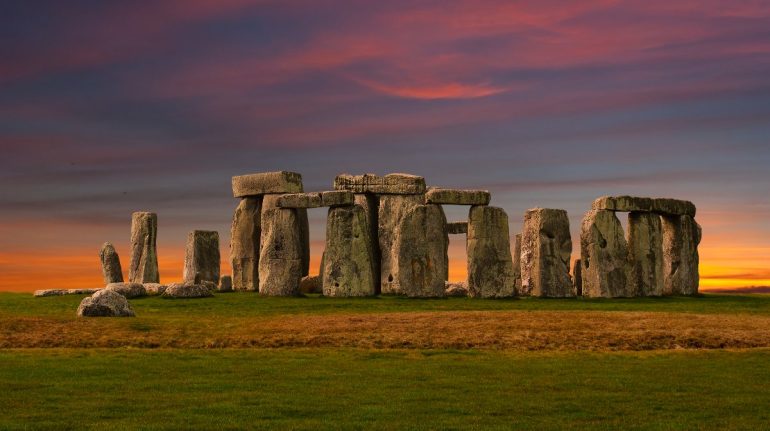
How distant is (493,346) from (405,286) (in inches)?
519

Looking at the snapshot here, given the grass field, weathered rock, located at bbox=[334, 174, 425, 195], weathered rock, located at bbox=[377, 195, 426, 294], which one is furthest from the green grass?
weathered rock, located at bbox=[334, 174, 425, 195]

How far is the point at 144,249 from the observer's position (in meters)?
42.4

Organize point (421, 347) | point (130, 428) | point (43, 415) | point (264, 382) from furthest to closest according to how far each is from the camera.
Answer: point (421, 347), point (264, 382), point (43, 415), point (130, 428)

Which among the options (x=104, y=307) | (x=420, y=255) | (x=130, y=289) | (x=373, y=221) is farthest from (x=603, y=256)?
(x=104, y=307)

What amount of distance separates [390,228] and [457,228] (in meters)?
8.19

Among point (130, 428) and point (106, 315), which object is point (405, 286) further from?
point (130, 428)

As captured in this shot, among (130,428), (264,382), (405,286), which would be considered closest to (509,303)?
(405,286)

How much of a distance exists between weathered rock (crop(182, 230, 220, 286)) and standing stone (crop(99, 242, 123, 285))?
111 inches

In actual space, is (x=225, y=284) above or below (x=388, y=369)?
above

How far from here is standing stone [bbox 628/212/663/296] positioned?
122ft

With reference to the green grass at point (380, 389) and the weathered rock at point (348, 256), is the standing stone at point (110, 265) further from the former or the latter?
the green grass at point (380, 389)

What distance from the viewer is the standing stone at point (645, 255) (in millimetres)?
37188

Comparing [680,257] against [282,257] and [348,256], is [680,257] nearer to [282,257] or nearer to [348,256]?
[348,256]

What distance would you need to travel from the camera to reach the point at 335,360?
19.9 m
